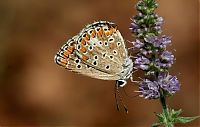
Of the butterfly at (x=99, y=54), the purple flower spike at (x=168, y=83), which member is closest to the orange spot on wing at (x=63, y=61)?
the butterfly at (x=99, y=54)

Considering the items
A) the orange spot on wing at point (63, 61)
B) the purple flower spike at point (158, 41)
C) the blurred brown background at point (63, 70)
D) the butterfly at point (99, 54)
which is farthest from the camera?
the blurred brown background at point (63, 70)

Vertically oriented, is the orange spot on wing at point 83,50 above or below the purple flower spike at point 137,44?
above

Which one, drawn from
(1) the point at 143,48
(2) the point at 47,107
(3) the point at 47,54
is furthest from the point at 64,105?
(1) the point at 143,48

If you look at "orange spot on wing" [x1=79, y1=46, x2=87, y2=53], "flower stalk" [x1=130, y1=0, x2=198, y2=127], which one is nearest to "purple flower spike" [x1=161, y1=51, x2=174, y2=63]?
"flower stalk" [x1=130, y1=0, x2=198, y2=127]

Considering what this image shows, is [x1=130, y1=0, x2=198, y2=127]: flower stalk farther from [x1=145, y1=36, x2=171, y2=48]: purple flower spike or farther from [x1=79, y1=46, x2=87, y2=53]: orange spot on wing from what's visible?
[x1=79, y1=46, x2=87, y2=53]: orange spot on wing

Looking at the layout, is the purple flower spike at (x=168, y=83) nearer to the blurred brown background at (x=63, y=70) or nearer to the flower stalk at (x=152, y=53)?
the flower stalk at (x=152, y=53)
